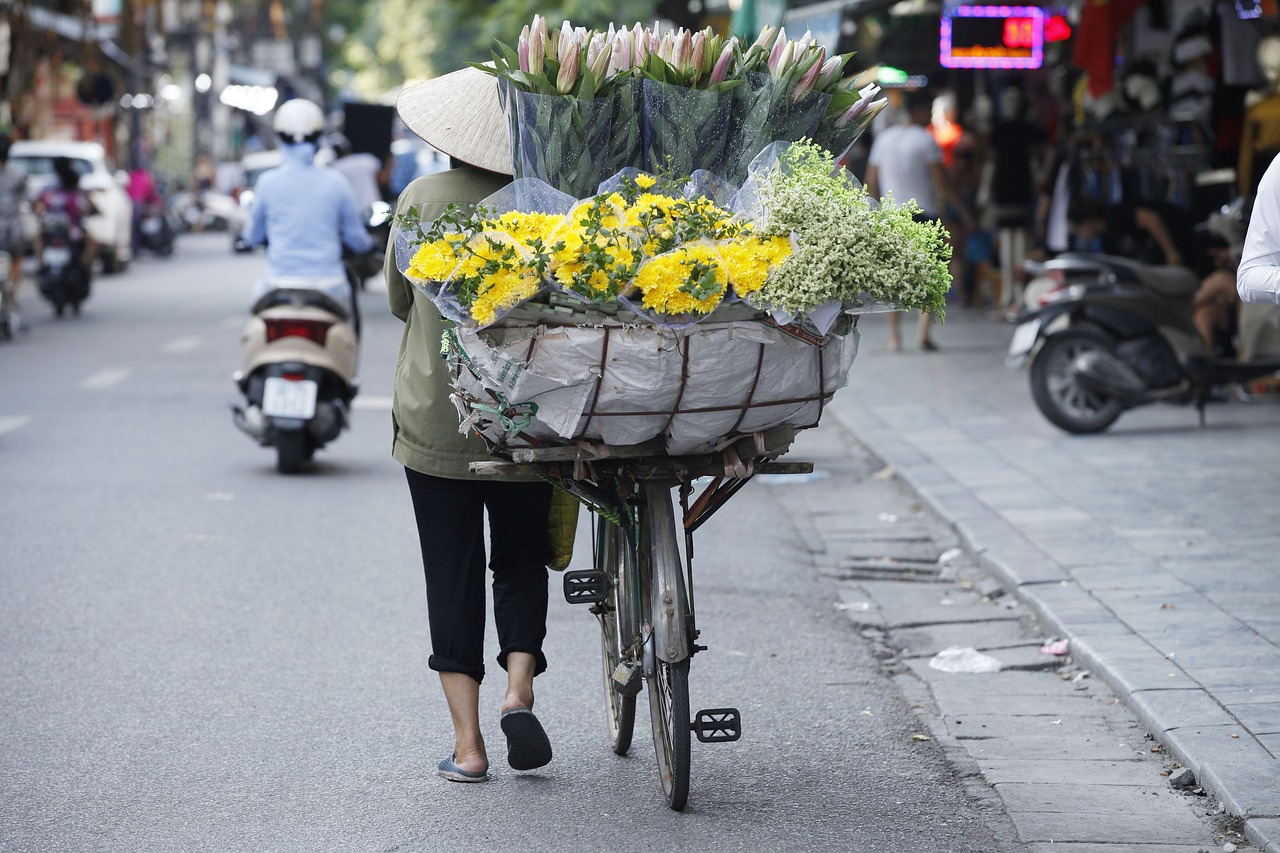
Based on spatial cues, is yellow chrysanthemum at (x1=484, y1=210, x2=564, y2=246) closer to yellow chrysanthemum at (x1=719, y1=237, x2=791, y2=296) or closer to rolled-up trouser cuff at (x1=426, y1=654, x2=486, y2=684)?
yellow chrysanthemum at (x1=719, y1=237, x2=791, y2=296)

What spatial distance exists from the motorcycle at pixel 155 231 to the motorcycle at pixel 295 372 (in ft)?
76.5

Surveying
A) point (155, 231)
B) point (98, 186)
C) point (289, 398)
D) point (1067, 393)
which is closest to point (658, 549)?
point (289, 398)

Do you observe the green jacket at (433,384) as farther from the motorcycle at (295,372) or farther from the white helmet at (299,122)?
the white helmet at (299,122)

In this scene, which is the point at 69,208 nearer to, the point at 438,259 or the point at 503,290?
the point at 438,259

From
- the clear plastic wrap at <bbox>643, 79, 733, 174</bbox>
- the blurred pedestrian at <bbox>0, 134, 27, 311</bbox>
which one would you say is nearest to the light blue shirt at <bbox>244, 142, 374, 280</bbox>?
the clear plastic wrap at <bbox>643, 79, 733, 174</bbox>

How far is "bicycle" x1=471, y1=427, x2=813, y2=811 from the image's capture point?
Answer: 405cm

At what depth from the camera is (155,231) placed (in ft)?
103

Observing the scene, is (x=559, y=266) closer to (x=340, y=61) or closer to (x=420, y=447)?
(x=420, y=447)

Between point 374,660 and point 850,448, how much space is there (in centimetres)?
545

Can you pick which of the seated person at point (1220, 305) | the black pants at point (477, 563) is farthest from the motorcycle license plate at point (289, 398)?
the seated person at point (1220, 305)

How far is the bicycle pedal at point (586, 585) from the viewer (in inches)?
175

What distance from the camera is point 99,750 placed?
471 centimetres

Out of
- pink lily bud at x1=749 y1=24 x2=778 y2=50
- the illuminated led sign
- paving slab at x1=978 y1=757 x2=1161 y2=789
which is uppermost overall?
the illuminated led sign

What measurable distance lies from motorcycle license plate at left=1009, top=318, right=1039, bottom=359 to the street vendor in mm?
6282
